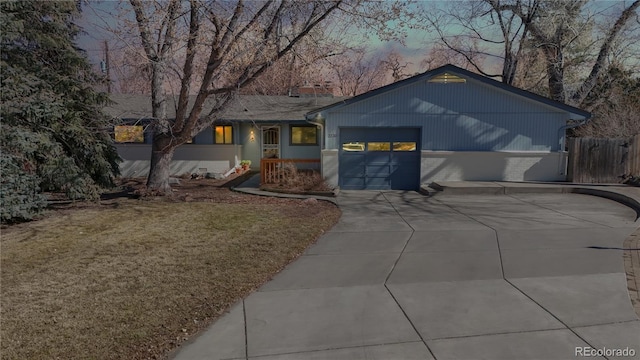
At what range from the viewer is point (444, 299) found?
4.75 meters

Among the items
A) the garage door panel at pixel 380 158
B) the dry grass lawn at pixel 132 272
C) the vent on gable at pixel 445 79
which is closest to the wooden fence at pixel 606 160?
the vent on gable at pixel 445 79

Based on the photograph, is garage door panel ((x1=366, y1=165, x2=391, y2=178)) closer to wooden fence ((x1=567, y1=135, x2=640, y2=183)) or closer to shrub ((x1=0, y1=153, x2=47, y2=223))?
wooden fence ((x1=567, y1=135, x2=640, y2=183))

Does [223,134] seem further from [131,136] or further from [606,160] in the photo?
[606,160]

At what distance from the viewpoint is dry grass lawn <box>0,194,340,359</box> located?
13.1 ft

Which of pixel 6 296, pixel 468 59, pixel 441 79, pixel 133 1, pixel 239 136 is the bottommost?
pixel 6 296

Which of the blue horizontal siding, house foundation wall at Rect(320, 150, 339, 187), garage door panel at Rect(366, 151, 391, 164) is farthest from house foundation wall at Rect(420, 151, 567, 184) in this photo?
house foundation wall at Rect(320, 150, 339, 187)

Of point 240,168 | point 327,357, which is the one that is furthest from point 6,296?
point 240,168

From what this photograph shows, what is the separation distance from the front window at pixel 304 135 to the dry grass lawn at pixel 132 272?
10.1 metres

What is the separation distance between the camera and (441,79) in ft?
47.3

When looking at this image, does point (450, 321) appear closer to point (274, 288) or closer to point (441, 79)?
point (274, 288)

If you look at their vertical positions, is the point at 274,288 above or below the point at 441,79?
below

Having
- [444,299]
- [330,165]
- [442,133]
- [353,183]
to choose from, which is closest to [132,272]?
[444,299]

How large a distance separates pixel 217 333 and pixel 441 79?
13.0 m

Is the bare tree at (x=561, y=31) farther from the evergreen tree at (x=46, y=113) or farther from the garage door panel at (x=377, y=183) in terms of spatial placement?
the evergreen tree at (x=46, y=113)
